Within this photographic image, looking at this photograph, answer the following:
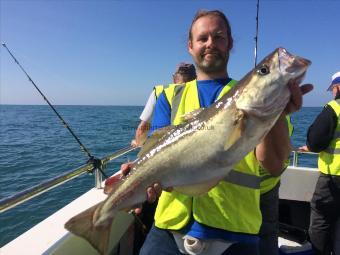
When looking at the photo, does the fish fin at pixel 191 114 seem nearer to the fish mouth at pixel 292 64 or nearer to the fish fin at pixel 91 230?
the fish mouth at pixel 292 64

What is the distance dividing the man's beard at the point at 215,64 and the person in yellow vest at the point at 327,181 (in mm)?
2834

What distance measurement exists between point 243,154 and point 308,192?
4621 mm

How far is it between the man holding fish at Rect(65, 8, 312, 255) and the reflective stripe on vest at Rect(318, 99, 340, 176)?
2.93m

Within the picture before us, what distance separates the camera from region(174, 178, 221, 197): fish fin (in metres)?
2.47

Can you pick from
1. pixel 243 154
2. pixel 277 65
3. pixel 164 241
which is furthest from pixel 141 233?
pixel 277 65

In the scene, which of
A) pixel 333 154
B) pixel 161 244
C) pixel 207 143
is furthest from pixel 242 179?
pixel 333 154

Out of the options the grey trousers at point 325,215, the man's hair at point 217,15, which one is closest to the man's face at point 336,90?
the grey trousers at point 325,215

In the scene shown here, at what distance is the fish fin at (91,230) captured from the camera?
2.67 meters

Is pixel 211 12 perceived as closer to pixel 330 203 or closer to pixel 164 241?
pixel 164 241

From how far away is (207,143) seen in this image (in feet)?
8.07

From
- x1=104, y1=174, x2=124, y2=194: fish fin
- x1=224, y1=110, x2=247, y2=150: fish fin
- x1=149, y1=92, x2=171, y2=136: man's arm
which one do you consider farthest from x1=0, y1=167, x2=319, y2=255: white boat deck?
x1=224, y1=110, x2=247, y2=150: fish fin

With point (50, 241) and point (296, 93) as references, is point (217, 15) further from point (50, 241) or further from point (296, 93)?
point (50, 241)

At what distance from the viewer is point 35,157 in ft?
59.9

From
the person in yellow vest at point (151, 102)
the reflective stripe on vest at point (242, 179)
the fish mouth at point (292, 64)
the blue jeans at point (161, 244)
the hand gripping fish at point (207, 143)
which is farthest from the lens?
the person in yellow vest at point (151, 102)
